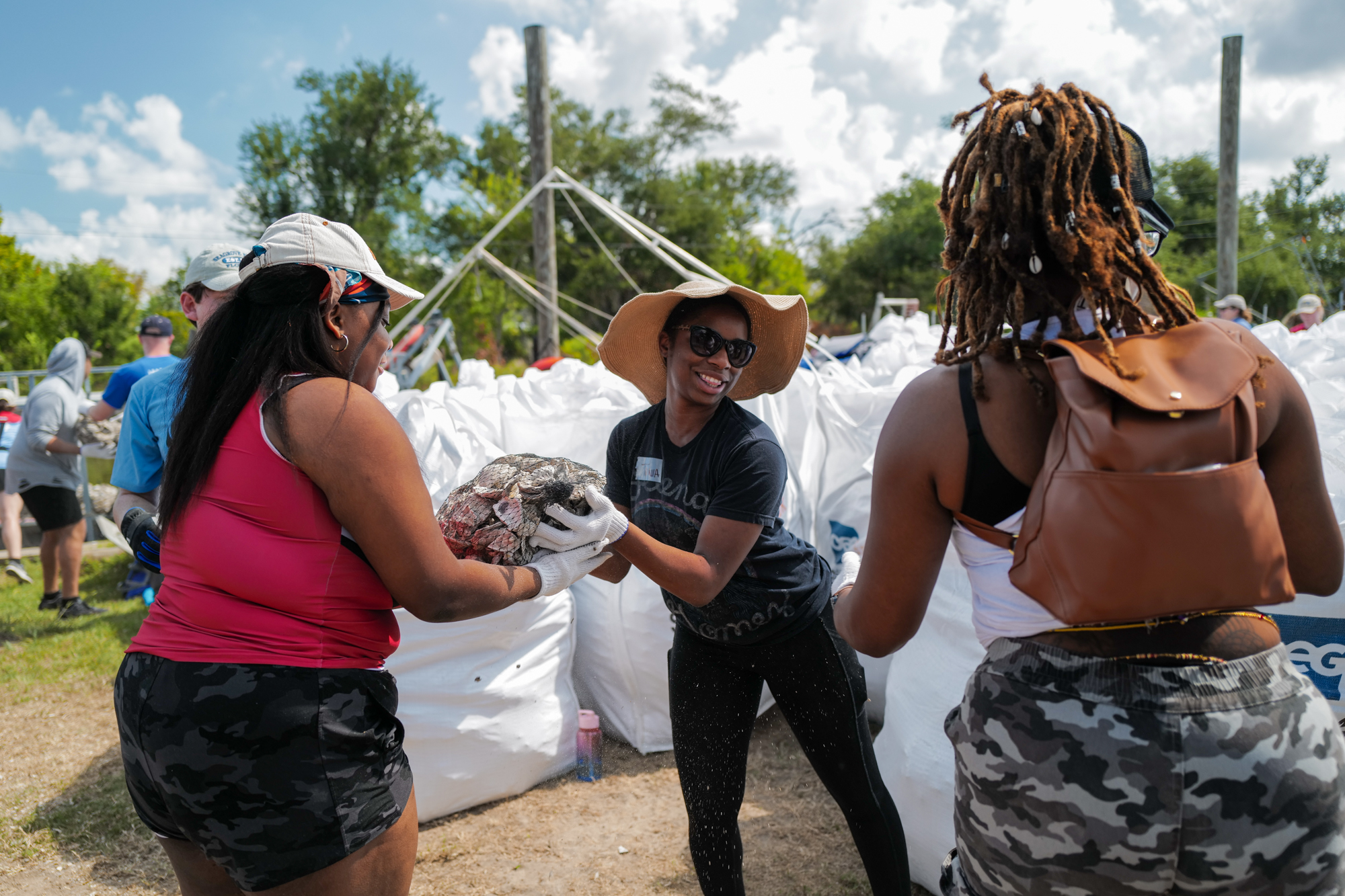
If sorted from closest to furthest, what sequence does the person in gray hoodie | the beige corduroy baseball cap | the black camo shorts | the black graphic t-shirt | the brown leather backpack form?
the brown leather backpack, the black camo shorts, the beige corduroy baseball cap, the black graphic t-shirt, the person in gray hoodie

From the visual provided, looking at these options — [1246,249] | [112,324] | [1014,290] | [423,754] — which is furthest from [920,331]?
[112,324]

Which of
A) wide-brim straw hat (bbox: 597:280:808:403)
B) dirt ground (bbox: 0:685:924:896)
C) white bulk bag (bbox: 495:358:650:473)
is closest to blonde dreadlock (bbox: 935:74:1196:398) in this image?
wide-brim straw hat (bbox: 597:280:808:403)

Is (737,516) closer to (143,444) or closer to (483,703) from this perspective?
(483,703)

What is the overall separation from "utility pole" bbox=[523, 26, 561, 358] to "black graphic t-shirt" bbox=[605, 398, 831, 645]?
630 cm

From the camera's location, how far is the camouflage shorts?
96 cm

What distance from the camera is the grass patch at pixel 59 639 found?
4402 millimetres

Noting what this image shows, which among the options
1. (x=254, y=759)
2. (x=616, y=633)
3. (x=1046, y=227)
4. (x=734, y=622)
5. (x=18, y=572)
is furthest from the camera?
(x=18, y=572)

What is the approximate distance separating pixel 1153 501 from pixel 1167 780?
310 mm

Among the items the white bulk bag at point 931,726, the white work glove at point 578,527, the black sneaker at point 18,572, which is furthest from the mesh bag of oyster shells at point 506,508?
the black sneaker at point 18,572

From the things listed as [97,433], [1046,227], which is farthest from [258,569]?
[97,433]

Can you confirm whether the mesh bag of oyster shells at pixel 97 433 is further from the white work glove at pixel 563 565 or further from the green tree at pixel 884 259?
the green tree at pixel 884 259

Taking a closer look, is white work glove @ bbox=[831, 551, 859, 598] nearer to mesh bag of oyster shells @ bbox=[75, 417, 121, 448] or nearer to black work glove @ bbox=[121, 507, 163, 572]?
black work glove @ bbox=[121, 507, 163, 572]

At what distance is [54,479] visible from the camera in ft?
17.8

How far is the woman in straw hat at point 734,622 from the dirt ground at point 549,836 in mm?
690
